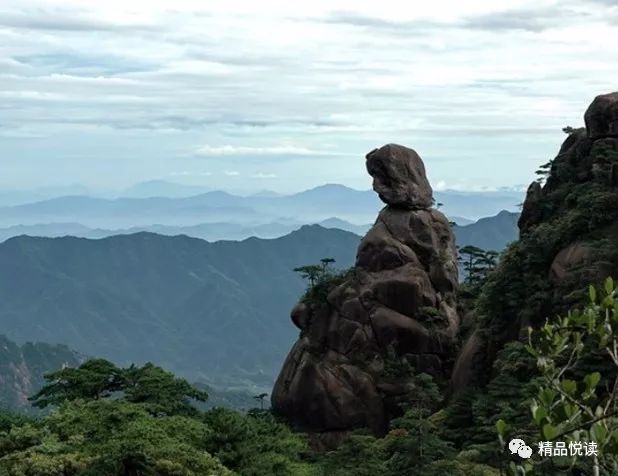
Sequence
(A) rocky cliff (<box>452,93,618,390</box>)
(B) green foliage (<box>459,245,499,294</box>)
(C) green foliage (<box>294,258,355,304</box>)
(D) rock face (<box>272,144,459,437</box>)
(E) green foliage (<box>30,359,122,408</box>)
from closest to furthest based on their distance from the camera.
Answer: (A) rocky cliff (<box>452,93,618,390</box>), (E) green foliage (<box>30,359,122,408</box>), (D) rock face (<box>272,144,459,437</box>), (C) green foliage (<box>294,258,355,304</box>), (B) green foliage (<box>459,245,499,294</box>)

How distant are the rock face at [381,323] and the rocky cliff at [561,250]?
436 centimetres

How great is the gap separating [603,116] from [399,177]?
1371 centimetres

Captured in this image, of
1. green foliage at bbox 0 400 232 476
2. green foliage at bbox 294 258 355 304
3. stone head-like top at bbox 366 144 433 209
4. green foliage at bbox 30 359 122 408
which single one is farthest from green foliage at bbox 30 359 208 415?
stone head-like top at bbox 366 144 433 209

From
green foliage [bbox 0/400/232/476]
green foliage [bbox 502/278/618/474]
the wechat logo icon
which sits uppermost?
green foliage [bbox 502/278/618/474]

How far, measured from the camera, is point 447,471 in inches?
937

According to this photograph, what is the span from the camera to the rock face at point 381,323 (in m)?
43.8

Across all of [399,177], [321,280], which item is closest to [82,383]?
[321,280]

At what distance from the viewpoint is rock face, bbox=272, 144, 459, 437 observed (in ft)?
144

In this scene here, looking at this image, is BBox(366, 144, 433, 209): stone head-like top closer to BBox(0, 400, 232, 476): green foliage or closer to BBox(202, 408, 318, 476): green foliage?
BBox(202, 408, 318, 476): green foliage

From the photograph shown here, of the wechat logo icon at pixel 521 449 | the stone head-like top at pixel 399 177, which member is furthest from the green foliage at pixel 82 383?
the wechat logo icon at pixel 521 449

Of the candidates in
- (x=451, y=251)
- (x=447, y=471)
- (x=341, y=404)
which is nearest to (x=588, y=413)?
(x=447, y=471)

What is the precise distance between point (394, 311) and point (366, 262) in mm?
3818

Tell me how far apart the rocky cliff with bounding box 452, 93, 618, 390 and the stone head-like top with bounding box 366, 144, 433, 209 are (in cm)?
820

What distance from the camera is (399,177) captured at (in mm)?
48938
